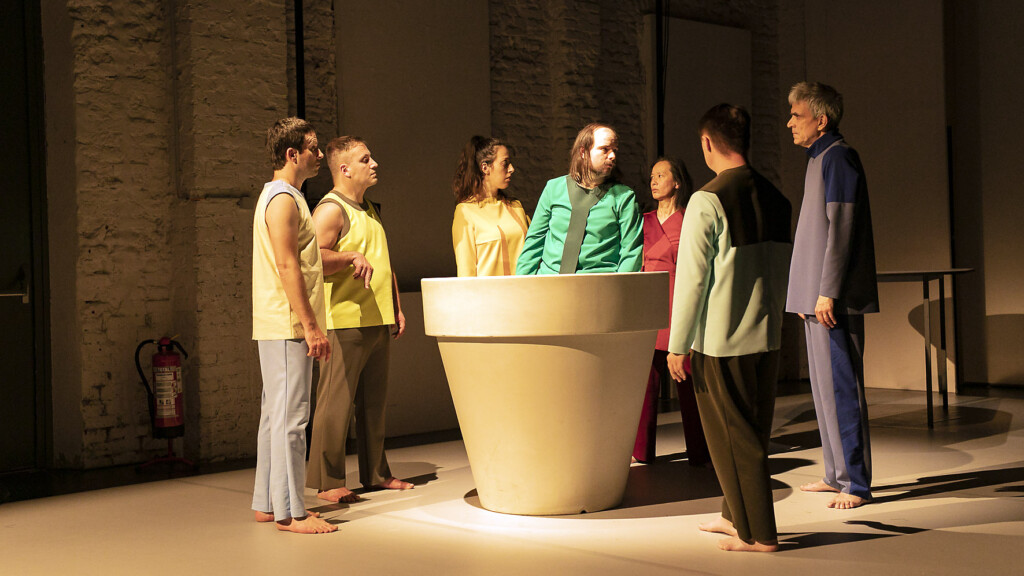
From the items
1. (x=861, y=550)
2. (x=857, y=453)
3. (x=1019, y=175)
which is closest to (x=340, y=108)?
(x=857, y=453)

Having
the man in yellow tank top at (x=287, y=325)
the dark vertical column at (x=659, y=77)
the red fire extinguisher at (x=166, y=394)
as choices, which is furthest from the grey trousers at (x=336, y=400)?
the dark vertical column at (x=659, y=77)

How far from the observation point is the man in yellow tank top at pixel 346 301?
4473 mm

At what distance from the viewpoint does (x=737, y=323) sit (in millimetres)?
3414

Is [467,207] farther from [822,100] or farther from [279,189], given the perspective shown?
[822,100]

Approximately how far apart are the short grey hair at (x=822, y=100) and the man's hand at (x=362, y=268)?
1.96m

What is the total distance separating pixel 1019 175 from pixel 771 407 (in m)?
5.65

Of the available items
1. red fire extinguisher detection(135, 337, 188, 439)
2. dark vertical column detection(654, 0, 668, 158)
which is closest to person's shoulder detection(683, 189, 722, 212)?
red fire extinguisher detection(135, 337, 188, 439)

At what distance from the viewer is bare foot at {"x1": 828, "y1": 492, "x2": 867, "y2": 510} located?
13.5ft

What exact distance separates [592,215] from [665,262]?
3.75ft

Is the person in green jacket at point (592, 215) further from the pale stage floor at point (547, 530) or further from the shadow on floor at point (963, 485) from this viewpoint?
the shadow on floor at point (963, 485)

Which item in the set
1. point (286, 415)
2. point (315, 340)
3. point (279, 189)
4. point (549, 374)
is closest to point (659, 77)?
point (549, 374)

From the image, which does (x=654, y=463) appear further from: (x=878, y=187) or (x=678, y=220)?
(x=878, y=187)

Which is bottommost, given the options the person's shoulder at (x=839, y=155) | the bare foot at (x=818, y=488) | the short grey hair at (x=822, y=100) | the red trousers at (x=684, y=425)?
the bare foot at (x=818, y=488)

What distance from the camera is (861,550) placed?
345 centimetres
